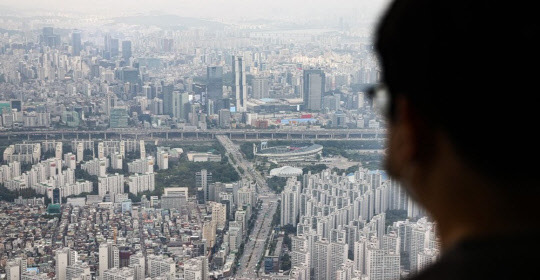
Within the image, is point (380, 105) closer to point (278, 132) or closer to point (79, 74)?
point (278, 132)

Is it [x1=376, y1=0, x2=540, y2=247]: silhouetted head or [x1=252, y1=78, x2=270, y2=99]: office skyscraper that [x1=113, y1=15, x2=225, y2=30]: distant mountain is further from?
[x1=376, y1=0, x2=540, y2=247]: silhouetted head

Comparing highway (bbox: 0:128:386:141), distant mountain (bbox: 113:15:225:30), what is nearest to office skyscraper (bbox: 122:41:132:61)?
distant mountain (bbox: 113:15:225:30)

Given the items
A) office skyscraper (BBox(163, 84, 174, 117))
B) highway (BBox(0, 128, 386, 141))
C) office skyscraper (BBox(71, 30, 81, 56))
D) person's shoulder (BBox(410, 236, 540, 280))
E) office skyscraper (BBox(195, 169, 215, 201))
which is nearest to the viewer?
person's shoulder (BBox(410, 236, 540, 280))

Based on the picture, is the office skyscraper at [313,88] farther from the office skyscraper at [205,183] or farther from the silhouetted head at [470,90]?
the silhouetted head at [470,90]

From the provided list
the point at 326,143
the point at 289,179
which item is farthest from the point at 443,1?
the point at 326,143

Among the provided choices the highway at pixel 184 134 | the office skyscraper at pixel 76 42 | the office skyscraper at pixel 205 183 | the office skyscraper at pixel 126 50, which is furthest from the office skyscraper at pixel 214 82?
the office skyscraper at pixel 205 183

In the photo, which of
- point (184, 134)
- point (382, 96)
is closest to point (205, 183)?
point (184, 134)
